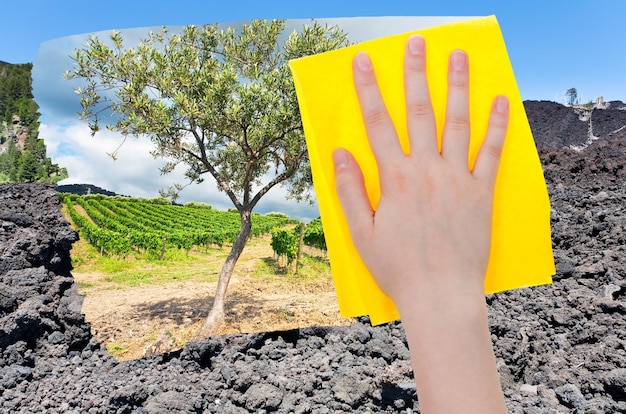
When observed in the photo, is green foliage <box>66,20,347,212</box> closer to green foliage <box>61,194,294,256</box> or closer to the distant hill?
green foliage <box>61,194,294,256</box>

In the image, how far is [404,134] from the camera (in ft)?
3.51

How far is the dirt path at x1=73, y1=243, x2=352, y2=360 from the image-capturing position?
8.41 m

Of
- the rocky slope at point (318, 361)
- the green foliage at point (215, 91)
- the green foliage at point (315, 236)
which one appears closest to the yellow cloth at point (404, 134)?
the rocky slope at point (318, 361)

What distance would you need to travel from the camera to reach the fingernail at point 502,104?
1.05m

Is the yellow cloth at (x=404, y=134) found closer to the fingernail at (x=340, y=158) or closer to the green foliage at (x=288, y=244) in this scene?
the fingernail at (x=340, y=158)

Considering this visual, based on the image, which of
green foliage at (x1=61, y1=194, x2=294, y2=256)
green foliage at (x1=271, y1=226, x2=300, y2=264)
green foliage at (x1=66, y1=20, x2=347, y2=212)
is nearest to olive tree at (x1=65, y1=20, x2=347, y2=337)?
green foliage at (x1=66, y1=20, x2=347, y2=212)

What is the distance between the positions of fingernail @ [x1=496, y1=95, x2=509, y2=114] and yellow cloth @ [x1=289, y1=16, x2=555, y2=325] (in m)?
0.04

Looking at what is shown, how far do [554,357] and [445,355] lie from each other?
3.17 meters

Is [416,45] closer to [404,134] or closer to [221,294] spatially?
[404,134]

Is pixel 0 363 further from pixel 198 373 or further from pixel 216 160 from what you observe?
pixel 216 160

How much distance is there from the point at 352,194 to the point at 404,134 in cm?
22

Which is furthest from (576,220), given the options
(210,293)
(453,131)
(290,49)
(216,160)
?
(210,293)

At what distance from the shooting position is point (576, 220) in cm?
710

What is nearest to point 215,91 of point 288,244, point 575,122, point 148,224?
point 288,244
